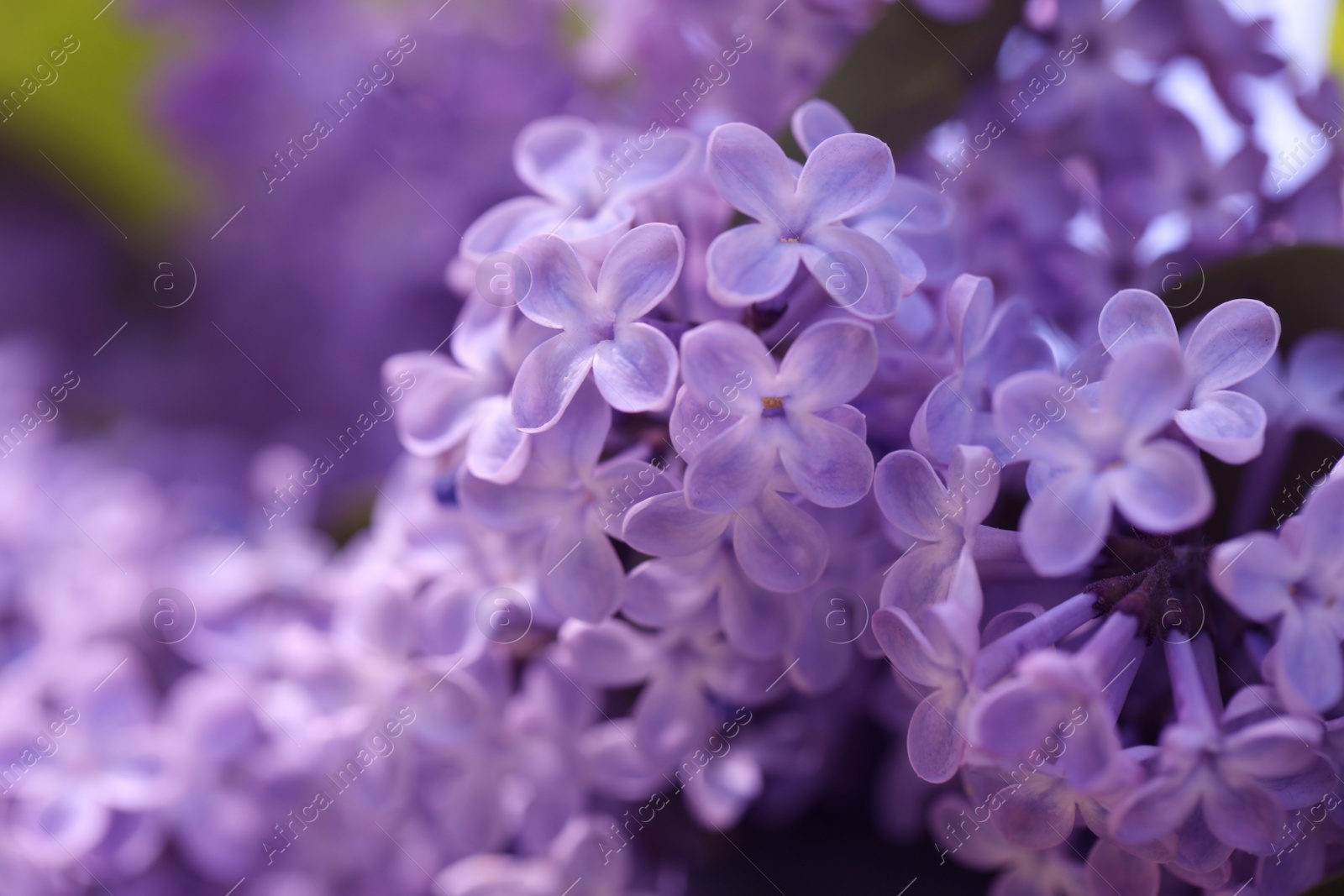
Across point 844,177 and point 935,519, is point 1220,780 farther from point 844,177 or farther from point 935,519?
point 844,177

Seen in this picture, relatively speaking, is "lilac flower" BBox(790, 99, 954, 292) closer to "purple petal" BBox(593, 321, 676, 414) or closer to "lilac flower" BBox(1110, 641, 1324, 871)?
"purple petal" BBox(593, 321, 676, 414)

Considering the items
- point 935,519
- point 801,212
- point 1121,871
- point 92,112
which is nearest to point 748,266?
point 801,212

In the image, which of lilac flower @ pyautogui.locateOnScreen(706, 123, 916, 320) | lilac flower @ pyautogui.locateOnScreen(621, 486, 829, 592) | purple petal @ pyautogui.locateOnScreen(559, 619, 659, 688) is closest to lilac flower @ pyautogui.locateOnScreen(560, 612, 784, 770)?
purple petal @ pyautogui.locateOnScreen(559, 619, 659, 688)

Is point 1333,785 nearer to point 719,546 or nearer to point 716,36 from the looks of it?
point 719,546

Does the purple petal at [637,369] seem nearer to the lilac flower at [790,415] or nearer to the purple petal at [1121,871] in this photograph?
the lilac flower at [790,415]

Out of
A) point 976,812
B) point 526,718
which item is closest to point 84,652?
point 526,718
